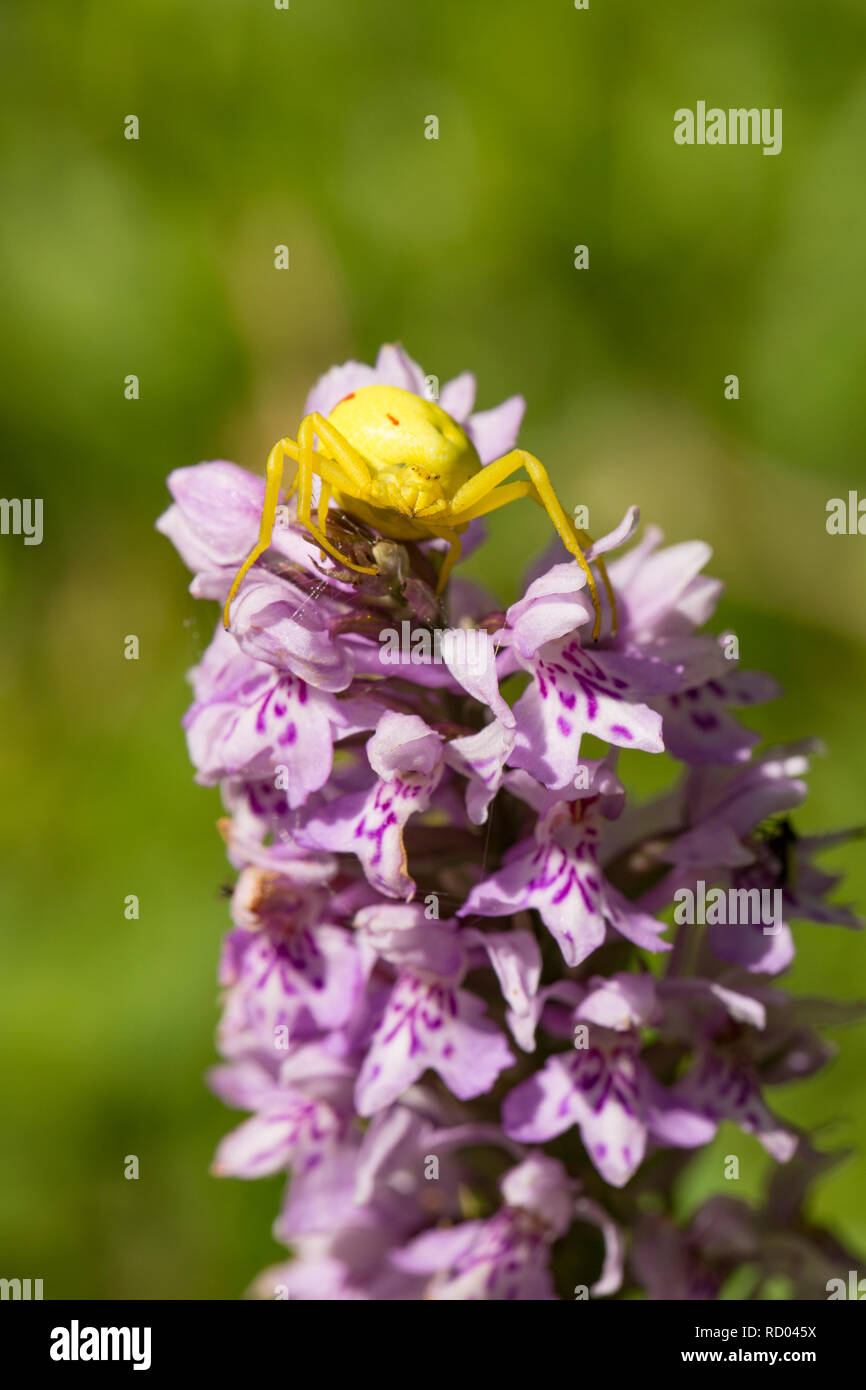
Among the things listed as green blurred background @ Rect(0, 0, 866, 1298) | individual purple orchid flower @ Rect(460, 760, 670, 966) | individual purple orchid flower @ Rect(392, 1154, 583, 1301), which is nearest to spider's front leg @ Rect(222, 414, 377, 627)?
individual purple orchid flower @ Rect(460, 760, 670, 966)

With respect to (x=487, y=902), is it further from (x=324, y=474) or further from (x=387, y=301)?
(x=387, y=301)

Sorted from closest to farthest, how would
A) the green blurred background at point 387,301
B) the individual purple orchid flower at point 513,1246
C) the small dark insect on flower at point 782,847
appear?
1. the individual purple orchid flower at point 513,1246
2. the small dark insect on flower at point 782,847
3. the green blurred background at point 387,301

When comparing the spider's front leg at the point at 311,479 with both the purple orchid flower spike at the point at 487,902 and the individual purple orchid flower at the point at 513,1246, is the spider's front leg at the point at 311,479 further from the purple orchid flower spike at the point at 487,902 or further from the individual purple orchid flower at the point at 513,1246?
the individual purple orchid flower at the point at 513,1246

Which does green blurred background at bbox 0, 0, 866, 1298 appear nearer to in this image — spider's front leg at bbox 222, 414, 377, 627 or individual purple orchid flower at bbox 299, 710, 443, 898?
individual purple orchid flower at bbox 299, 710, 443, 898

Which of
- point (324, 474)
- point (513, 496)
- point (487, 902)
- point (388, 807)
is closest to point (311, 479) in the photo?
point (324, 474)

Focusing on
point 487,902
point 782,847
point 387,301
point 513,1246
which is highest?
point 387,301

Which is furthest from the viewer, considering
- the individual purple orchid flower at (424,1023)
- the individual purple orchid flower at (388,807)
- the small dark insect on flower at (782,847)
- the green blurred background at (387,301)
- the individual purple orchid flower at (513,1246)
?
the green blurred background at (387,301)

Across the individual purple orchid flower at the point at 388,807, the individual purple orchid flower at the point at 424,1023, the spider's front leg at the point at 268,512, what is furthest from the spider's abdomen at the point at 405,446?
the individual purple orchid flower at the point at 424,1023
